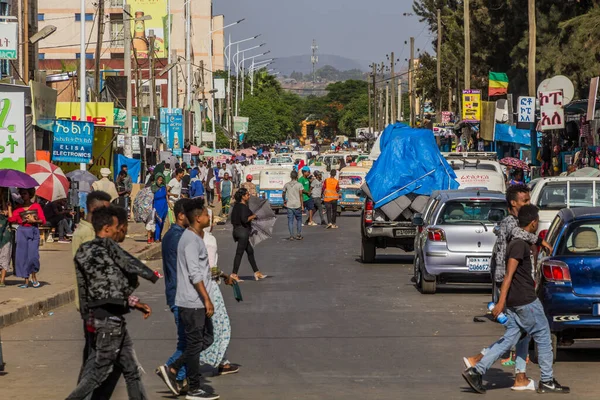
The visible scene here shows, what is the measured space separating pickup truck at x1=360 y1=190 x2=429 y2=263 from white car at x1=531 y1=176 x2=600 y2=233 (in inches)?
208

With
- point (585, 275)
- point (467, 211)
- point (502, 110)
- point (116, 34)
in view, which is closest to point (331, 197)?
point (502, 110)

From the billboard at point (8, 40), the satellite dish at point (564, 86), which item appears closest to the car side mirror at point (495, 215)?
the billboard at point (8, 40)

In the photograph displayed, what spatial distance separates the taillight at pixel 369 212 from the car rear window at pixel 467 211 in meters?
5.54

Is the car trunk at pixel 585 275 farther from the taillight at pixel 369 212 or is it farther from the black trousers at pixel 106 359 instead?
the taillight at pixel 369 212

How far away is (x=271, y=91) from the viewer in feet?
550

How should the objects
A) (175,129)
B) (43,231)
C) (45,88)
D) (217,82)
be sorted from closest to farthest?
(43,231)
(45,88)
(175,129)
(217,82)

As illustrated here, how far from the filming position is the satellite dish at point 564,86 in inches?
1241

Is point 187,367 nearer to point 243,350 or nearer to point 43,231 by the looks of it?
point 243,350

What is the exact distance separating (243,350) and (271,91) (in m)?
156

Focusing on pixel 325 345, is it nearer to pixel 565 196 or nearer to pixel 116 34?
pixel 565 196

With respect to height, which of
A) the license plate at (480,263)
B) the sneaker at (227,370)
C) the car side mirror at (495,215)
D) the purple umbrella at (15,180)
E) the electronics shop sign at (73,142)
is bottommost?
the sneaker at (227,370)

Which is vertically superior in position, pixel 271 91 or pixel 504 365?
pixel 271 91

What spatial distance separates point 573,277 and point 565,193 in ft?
24.9

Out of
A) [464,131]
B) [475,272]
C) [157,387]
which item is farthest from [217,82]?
[157,387]
